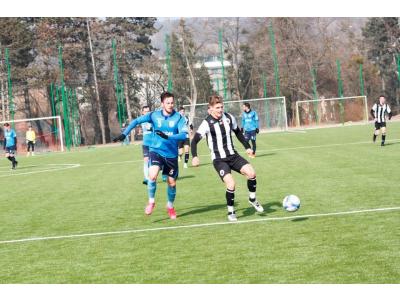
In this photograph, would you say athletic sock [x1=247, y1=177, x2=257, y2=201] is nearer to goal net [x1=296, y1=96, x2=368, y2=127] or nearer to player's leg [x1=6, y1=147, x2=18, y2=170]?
player's leg [x1=6, y1=147, x2=18, y2=170]

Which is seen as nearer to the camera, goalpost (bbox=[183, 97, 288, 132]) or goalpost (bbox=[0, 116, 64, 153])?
goalpost (bbox=[0, 116, 64, 153])

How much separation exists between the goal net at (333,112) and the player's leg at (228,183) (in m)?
46.8

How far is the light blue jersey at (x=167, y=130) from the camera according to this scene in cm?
1173

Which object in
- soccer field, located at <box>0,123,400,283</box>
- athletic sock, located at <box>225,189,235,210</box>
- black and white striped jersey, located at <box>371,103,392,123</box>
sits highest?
black and white striped jersey, located at <box>371,103,392,123</box>

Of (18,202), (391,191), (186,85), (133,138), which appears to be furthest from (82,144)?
(391,191)

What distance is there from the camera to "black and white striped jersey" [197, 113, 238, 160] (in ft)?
36.6

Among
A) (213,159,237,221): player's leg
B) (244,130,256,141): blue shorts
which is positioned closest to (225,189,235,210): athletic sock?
(213,159,237,221): player's leg

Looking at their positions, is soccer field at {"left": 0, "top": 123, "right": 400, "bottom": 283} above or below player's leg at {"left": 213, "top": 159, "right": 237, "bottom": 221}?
below

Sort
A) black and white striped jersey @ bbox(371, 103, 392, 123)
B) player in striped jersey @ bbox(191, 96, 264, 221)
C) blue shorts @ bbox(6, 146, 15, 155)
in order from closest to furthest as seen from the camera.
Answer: player in striped jersey @ bbox(191, 96, 264, 221) < black and white striped jersey @ bbox(371, 103, 392, 123) < blue shorts @ bbox(6, 146, 15, 155)

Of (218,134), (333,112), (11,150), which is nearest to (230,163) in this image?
(218,134)

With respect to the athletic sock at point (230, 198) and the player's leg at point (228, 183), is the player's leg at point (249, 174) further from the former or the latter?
the athletic sock at point (230, 198)

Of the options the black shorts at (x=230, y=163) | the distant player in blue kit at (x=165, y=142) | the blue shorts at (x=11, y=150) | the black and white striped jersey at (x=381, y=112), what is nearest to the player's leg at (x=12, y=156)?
the blue shorts at (x=11, y=150)

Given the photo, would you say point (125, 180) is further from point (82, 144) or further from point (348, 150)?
point (82, 144)

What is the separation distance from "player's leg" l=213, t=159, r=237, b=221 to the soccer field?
203 millimetres
